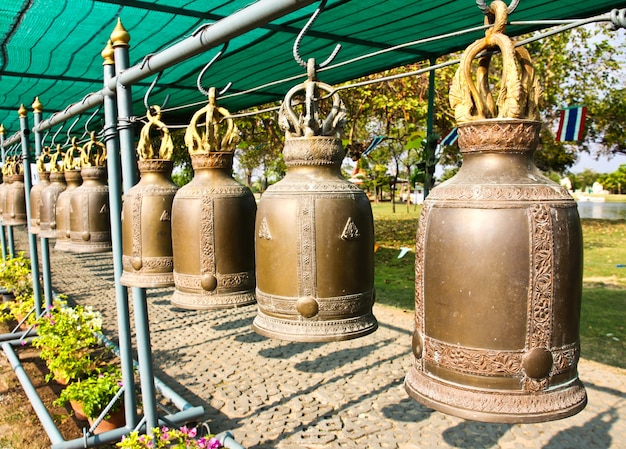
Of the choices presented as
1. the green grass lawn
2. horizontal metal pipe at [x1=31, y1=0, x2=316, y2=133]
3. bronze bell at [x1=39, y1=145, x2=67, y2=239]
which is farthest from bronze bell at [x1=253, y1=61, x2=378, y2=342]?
the green grass lawn

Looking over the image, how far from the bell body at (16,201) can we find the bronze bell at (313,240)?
7.55 meters

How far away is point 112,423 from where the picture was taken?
18.6 feet

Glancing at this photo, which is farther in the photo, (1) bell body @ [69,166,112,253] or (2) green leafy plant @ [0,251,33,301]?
(2) green leafy plant @ [0,251,33,301]

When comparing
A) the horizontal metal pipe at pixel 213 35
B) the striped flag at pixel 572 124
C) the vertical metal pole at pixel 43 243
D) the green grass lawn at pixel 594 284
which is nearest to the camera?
the horizontal metal pipe at pixel 213 35

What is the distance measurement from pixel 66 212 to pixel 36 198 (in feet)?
8.01

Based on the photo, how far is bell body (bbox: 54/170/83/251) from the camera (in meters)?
5.08

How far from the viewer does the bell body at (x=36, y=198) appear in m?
6.77

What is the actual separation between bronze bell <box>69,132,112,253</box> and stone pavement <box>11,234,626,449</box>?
7.31 feet

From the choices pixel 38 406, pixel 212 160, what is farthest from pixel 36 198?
pixel 212 160

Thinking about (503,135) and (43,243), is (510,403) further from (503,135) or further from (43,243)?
(43,243)

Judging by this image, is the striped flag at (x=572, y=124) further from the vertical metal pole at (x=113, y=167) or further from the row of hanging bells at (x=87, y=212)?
the vertical metal pole at (x=113, y=167)

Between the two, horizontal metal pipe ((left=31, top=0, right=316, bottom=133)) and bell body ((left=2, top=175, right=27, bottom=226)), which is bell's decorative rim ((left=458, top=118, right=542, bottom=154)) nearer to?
horizontal metal pipe ((left=31, top=0, right=316, bottom=133))

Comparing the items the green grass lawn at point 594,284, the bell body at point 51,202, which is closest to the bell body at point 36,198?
the bell body at point 51,202

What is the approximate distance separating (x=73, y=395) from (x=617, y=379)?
6.10 meters
